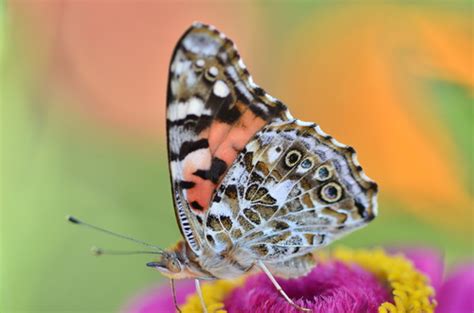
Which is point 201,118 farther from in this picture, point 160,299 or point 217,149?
point 160,299

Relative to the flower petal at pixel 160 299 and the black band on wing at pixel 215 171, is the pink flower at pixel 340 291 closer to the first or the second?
the flower petal at pixel 160 299

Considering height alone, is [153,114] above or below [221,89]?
below

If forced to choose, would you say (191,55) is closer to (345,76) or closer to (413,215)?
(413,215)

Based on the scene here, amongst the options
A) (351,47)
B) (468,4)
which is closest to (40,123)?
(351,47)

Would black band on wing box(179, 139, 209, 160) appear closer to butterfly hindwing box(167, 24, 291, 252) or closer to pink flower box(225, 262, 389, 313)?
butterfly hindwing box(167, 24, 291, 252)

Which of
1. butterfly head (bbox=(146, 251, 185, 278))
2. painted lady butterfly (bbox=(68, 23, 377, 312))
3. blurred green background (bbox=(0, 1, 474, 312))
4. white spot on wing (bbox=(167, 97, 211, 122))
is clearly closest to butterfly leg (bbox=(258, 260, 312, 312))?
painted lady butterfly (bbox=(68, 23, 377, 312))

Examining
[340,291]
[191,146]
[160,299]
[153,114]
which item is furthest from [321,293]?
[153,114]

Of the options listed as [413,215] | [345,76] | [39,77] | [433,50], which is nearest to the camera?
[433,50]
